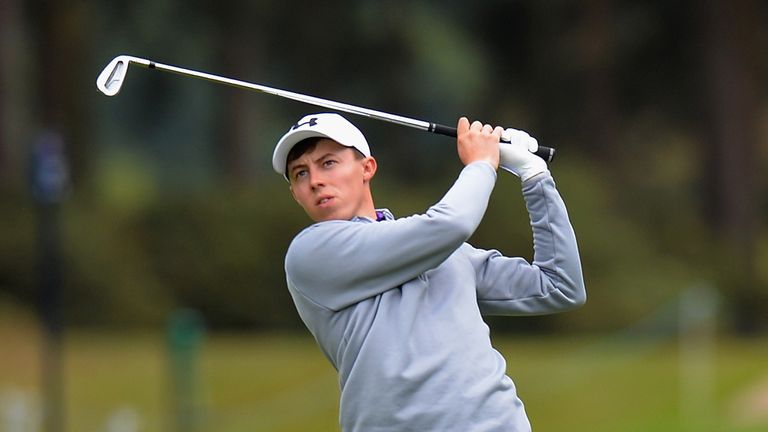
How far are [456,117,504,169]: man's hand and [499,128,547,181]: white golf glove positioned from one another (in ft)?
0.23

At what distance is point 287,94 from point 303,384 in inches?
454

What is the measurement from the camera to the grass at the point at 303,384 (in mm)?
13758

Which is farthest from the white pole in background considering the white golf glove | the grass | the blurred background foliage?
the white golf glove

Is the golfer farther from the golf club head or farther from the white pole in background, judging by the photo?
the white pole in background

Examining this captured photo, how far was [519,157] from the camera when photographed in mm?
4332

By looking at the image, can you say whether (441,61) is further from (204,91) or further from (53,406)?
(53,406)

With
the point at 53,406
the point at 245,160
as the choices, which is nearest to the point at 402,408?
the point at 53,406

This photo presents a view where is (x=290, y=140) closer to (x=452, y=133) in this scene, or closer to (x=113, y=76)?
(x=452, y=133)

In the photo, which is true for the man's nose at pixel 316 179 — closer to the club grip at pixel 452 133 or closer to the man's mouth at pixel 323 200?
the man's mouth at pixel 323 200

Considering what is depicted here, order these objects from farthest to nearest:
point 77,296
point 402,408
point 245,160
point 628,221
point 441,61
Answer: point 441,61, point 245,160, point 628,221, point 77,296, point 402,408

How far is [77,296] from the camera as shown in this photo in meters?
19.4

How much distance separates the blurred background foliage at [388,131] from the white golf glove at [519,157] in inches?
567

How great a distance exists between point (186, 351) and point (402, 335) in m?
8.08

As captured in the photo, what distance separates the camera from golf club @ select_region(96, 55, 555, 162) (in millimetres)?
4301
